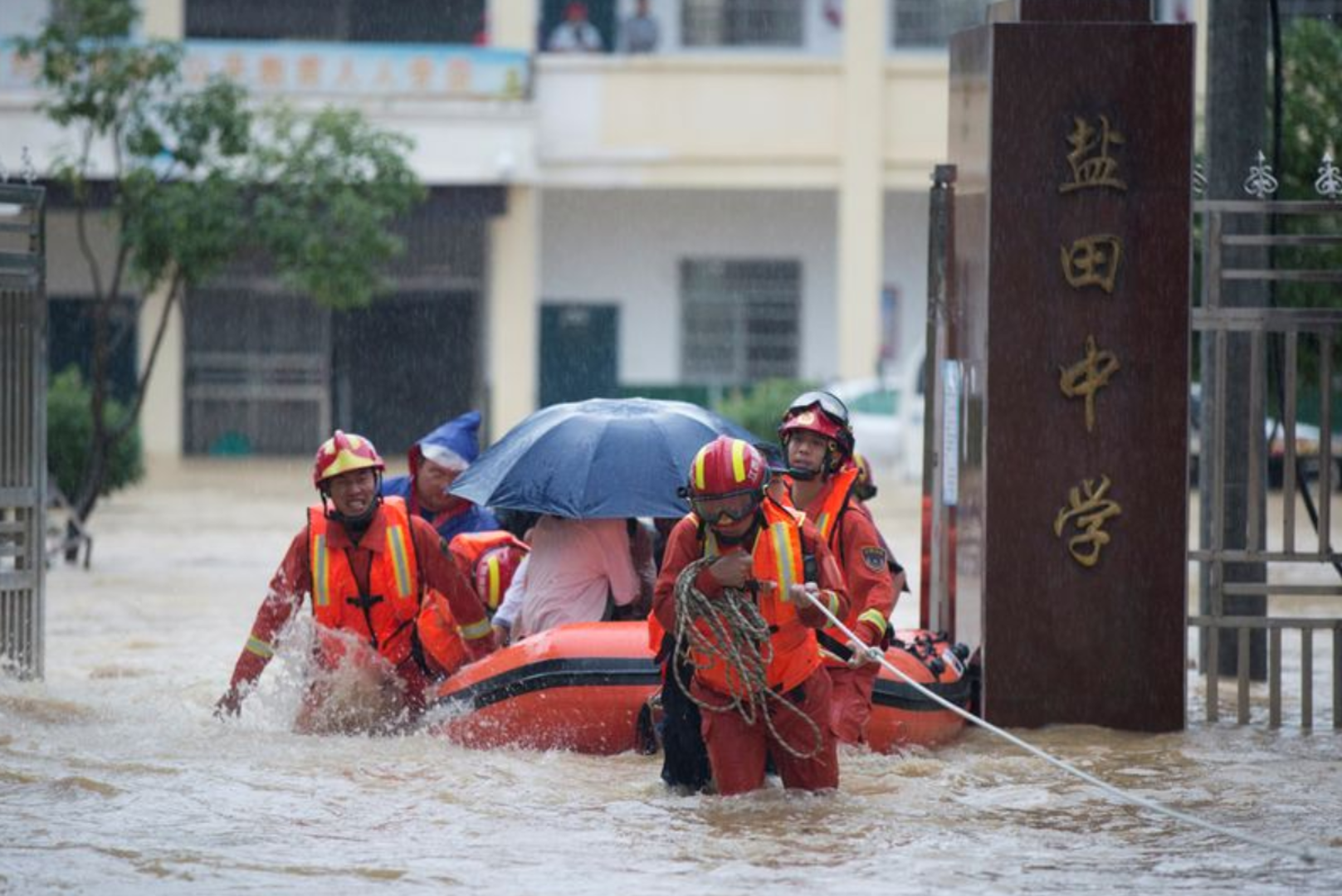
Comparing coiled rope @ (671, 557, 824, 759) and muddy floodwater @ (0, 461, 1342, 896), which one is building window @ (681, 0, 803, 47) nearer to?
muddy floodwater @ (0, 461, 1342, 896)

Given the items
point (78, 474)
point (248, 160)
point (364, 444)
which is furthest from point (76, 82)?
point (364, 444)

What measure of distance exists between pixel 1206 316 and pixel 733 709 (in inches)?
156

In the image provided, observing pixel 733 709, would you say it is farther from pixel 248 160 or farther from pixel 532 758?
pixel 248 160

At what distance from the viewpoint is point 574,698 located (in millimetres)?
9945

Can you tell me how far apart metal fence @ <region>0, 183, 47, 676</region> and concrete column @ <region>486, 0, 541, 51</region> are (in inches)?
897

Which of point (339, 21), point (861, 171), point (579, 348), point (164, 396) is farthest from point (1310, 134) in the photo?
point (339, 21)

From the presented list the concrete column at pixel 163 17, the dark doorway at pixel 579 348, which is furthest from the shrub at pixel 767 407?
the concrete column at pixel 163 17

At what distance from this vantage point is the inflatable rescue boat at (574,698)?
32.6ft

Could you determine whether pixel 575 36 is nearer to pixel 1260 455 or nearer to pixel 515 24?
pixel 515 24

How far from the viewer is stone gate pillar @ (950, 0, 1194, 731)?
10797mm

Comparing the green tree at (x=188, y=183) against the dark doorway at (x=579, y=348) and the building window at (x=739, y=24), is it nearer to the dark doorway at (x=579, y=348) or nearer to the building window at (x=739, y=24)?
the dark doorway at (x=579, y=348)

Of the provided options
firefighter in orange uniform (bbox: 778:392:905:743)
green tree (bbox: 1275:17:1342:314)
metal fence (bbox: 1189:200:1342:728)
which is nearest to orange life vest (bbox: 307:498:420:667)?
firefighter in orange uniform (bbox: 778:392:905:743)

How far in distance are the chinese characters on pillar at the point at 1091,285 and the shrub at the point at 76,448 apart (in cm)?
1336

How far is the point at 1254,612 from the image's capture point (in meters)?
12.2
